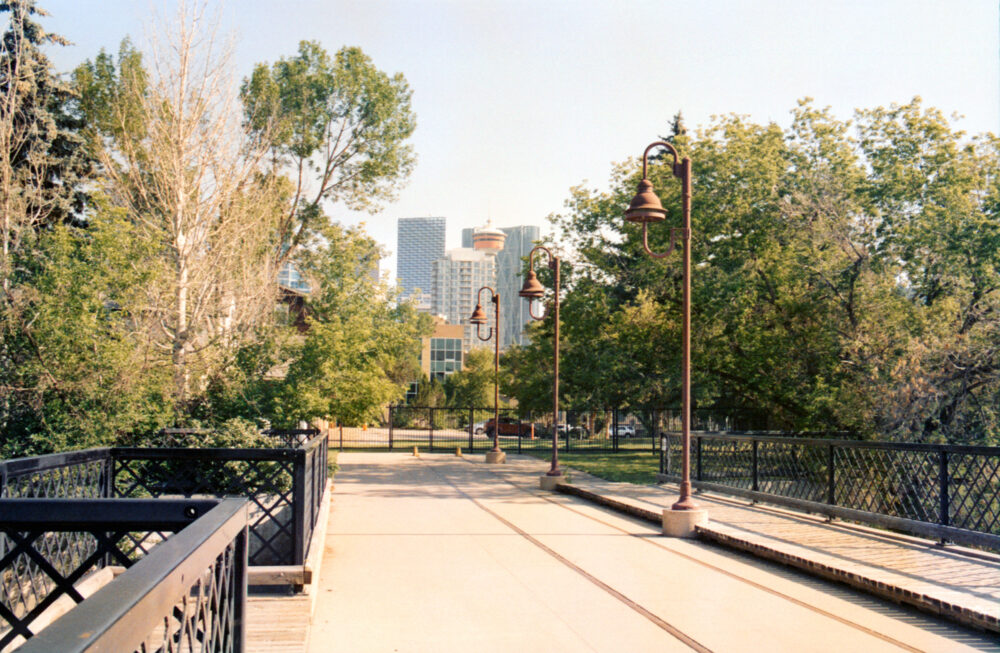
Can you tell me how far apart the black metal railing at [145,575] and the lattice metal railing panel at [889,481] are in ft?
33.7

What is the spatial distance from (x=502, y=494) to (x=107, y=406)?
30.5 feet

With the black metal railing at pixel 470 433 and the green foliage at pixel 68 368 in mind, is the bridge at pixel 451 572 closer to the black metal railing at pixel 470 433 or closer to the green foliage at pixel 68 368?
the green foliage at pixel 68 368

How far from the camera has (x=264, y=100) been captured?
31.5 m

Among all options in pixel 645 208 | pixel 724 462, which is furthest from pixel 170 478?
pixel 724 462

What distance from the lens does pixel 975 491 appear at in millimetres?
10234

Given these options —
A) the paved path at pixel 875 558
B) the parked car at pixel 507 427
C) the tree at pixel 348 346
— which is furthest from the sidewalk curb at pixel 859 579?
the parked car at pixel 507 427

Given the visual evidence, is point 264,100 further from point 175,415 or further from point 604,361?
point 175,415

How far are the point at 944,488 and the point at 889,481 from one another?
1448 millimetres

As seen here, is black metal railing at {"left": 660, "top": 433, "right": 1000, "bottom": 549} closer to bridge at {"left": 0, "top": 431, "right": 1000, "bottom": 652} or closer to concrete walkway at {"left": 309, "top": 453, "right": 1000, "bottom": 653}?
bridge at {"left": 0, "top": 431, "right": 1000, "bottom": 652}

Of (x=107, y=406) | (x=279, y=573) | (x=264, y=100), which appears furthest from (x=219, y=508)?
(x=264, y=100)

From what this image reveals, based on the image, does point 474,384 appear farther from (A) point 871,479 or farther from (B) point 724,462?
(A) point 871,479

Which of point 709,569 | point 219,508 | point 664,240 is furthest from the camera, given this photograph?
point 664,240

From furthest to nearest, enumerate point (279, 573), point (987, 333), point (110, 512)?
point (987, 333), point (279, 573), point (110, 512)

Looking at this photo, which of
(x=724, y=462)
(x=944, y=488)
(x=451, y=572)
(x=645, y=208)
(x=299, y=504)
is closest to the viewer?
(x=299, y=504)
